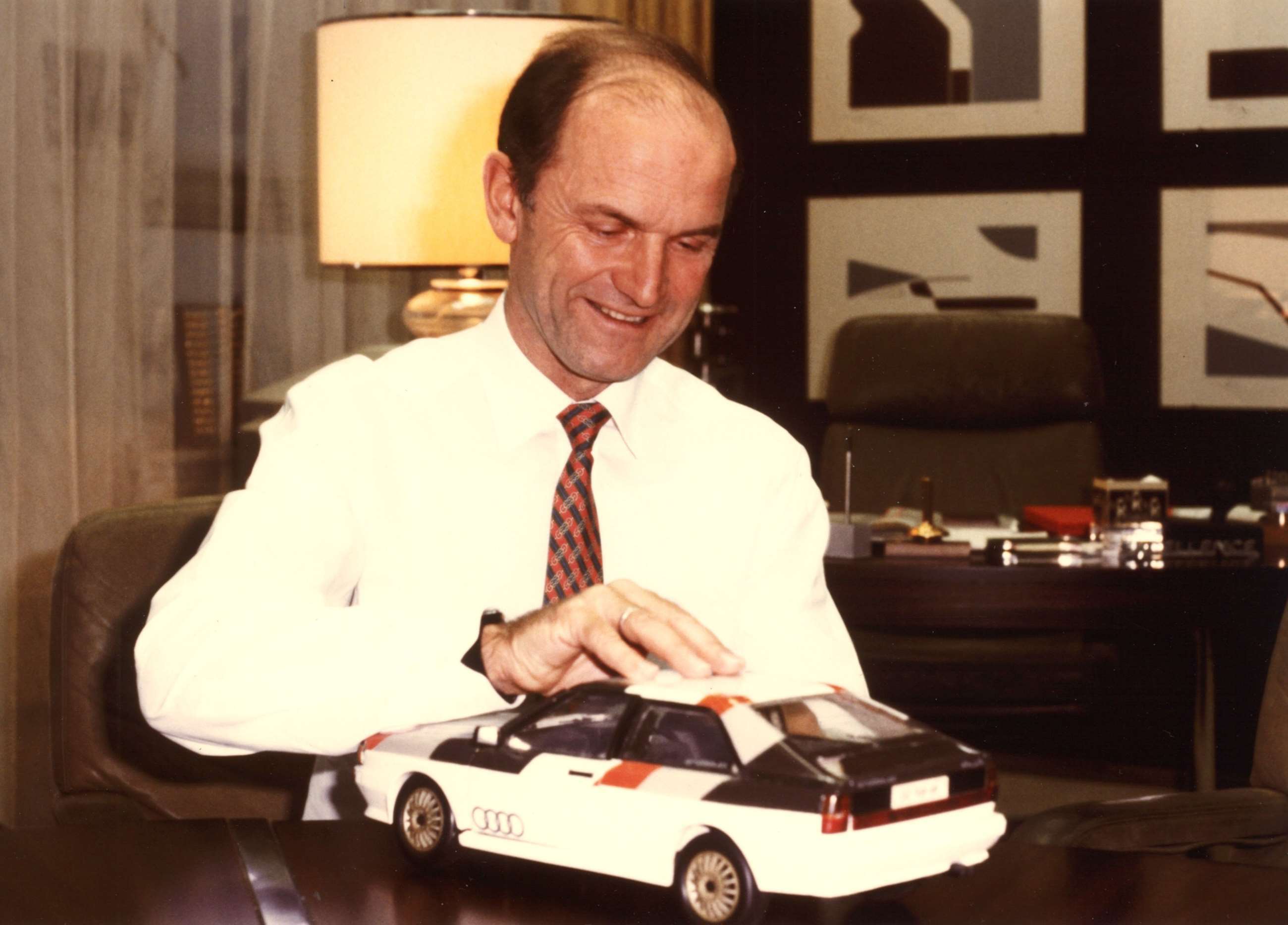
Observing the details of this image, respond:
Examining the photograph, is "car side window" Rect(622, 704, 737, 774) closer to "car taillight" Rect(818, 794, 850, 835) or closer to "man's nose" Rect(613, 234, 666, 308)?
"car taillight" Rect(818, 794, 850, 835)

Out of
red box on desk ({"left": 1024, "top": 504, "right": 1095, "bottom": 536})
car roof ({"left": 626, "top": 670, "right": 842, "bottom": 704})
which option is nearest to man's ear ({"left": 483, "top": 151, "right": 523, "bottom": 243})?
car roof ({"left": 626, "top": 670, "right": 842, "bottom": 704})

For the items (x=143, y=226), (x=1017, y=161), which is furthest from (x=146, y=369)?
(x=1017, y=161)

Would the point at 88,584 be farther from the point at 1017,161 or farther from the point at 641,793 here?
the point at 1017,161

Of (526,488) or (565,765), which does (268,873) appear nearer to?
(565,765)

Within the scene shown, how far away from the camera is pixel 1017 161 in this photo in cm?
443

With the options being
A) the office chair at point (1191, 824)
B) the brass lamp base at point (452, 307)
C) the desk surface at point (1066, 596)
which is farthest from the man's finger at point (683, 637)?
the desk surface at point (1066, 596)

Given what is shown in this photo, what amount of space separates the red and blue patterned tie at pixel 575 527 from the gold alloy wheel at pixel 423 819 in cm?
39

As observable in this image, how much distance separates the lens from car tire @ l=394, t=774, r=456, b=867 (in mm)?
875

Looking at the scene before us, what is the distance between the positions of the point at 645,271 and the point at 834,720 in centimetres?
56

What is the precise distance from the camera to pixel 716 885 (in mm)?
767

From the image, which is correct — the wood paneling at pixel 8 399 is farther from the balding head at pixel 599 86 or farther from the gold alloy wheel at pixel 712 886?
the gold alloy wheel at pixel 712 886

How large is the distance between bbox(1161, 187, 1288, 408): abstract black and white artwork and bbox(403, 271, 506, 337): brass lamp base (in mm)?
2467

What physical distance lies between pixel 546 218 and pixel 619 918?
71 cm

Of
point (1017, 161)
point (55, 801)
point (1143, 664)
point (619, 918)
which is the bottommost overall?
point (1143, 664)
